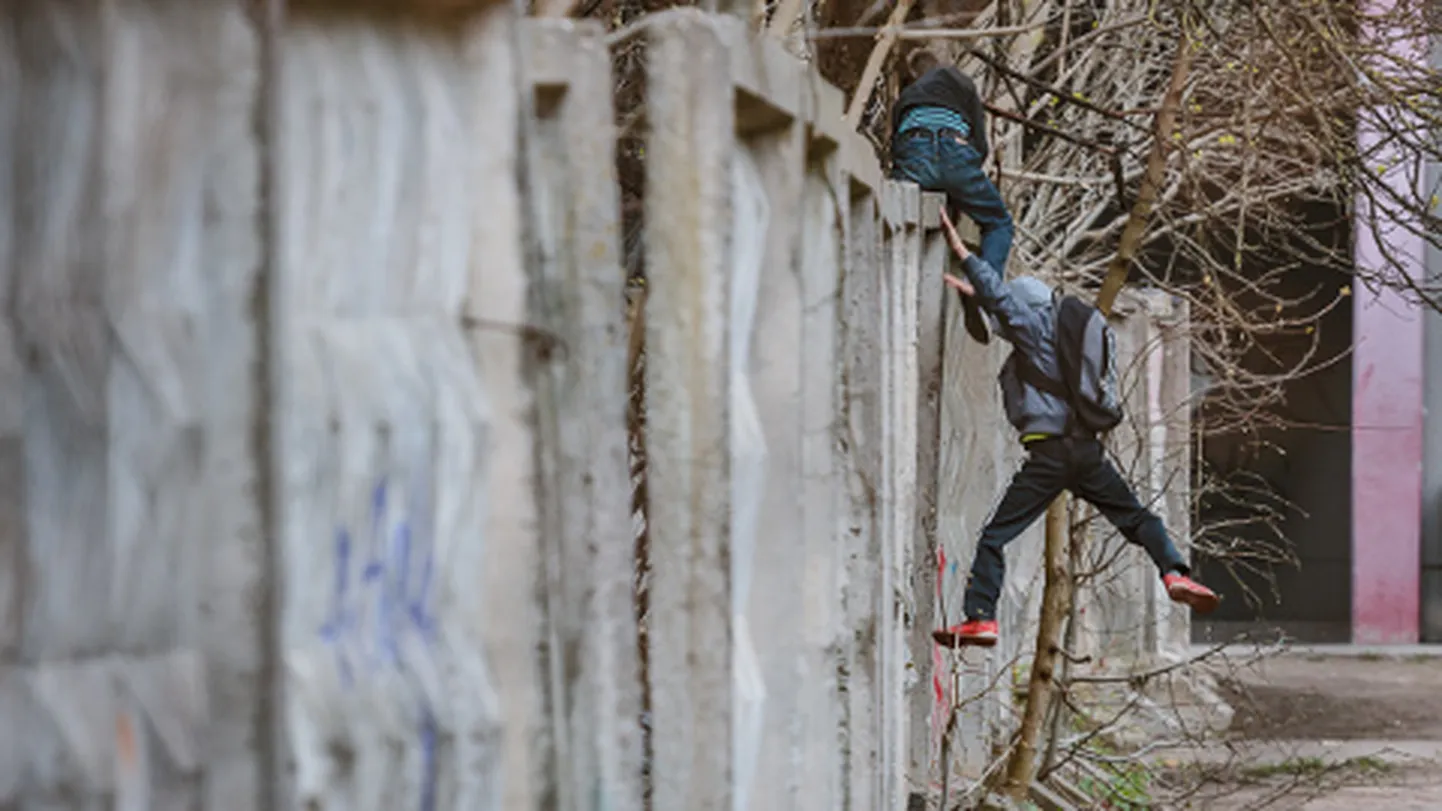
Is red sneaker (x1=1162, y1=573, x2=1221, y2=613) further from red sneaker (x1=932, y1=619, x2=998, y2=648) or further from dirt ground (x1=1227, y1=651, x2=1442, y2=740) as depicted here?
dirt ground (x1=1227, y1=651, x2=1442, y2=740)

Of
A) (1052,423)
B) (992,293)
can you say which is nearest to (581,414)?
(992,293)

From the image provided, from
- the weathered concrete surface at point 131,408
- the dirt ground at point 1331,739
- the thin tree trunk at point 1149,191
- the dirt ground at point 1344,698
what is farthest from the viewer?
the dirt ground at point 1344,698

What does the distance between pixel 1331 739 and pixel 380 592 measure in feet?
34.1

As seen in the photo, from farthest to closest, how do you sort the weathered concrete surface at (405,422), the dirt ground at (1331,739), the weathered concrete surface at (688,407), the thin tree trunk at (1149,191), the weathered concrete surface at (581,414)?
the dirt ground at (1331,739) → the thin tree trunk at (1149,191) → the weathered concrete surface at (688,407) → the weathered concrete surface at (581,414) → the weathered concrete surface at (405,422)

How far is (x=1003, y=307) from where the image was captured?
20.9ft

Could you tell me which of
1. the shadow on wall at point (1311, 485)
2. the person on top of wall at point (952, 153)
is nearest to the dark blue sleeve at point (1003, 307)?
the person on top of wall at point (952, 153)

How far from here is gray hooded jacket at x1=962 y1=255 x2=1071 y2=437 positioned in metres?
6.28

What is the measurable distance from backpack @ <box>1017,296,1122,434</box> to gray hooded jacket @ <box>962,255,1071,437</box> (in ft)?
0.11

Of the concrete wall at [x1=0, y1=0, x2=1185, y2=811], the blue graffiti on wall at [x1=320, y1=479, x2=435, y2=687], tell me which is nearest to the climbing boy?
the concrete wall at [x1=0, y1=0, x2=1185, y2=811]

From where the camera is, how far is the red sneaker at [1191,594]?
22.1 feet

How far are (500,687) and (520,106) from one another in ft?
1.80

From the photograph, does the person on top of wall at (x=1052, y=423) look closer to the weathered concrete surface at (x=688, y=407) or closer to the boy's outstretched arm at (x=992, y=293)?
the boy's outstretched arm at (x=992, y=293)

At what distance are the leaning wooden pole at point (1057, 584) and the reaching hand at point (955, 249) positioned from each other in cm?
85

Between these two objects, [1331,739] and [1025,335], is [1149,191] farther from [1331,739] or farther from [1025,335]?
[1331,739]
